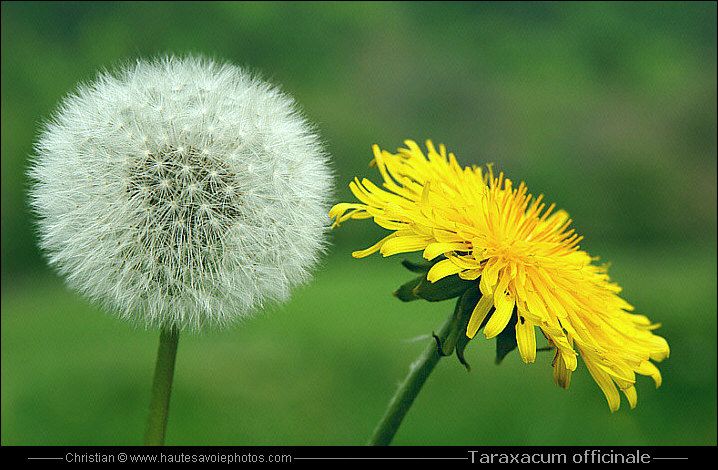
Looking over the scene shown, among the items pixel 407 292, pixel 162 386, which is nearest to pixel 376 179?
pixel 407 292

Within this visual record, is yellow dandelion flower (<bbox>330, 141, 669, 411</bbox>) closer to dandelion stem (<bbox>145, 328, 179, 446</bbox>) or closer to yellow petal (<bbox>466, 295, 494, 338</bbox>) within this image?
yellow petal (<bbox>466, 295, 494, 338</bbox>)

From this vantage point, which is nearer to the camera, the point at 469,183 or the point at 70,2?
the point at 469,183

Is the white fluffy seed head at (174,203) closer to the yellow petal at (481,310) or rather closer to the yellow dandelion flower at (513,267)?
the yellow dandelion flower at (513,267)

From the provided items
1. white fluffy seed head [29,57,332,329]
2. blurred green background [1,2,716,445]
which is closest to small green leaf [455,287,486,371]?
white fluffy seed head [29,57,332,329]

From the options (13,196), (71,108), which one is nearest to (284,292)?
(71,108)

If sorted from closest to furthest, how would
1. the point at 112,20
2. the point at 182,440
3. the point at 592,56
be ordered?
the point at 182,440
the point at 112,20
the point at 592,56
